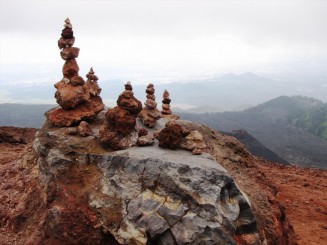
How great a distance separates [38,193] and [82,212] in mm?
2556

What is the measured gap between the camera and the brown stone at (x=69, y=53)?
14.6m

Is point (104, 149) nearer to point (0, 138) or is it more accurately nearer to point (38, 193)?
point (38, 193)

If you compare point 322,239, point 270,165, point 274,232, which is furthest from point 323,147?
point 274,232

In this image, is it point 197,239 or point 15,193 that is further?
point 15,193

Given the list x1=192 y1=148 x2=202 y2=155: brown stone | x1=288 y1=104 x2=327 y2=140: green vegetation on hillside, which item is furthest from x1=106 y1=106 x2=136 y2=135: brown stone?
x1=288 y1=104 x2=327 y2=140: green vegetation on hillside

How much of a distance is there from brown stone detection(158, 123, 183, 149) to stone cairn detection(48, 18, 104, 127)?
3603mm

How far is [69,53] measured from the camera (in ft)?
48.1

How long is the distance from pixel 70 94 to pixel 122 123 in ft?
9.06

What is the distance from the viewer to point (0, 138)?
2709 cm

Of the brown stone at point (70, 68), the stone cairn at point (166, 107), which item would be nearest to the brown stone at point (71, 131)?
the brown stone at point (70, 68)

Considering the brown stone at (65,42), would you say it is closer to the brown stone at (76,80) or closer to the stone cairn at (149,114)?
the brown stone at (76,80)

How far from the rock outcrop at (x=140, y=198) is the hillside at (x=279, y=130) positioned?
55.8 meters

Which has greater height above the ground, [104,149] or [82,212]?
[104,149]

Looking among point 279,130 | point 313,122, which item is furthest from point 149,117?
point 313,122
